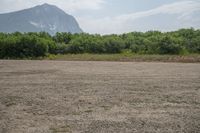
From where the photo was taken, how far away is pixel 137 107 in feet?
32.1

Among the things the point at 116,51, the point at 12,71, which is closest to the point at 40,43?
the point at 116,51

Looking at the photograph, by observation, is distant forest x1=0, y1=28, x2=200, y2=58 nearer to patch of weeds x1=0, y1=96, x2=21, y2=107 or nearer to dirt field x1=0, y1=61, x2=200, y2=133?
dirt field x1=0, y1=61, x2=200, y2=133

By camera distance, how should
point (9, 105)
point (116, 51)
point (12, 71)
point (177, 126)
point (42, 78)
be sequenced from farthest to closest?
point (116, 51), point (12, 71), point (42, 78), point (9, 105), point (177, 126)

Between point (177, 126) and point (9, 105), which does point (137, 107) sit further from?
point (9, 105)

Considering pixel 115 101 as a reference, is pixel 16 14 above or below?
above

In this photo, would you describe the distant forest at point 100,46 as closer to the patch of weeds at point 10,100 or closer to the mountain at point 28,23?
the patch of weeds at point 10,100

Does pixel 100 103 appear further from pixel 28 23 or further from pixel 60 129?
pixel 28 23

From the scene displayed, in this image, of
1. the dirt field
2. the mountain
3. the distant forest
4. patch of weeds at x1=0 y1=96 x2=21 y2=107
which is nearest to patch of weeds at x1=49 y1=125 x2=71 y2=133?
the dirt field

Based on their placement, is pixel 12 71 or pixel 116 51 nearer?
pixel 12 71

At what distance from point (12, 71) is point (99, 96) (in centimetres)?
843

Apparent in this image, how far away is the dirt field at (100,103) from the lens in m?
7.98

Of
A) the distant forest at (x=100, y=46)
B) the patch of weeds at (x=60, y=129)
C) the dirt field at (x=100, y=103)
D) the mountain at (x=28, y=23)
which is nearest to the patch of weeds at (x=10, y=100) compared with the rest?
the dirt field at (x=100, y=103)

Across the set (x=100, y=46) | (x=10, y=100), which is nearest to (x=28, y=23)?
(x=100, y=46)

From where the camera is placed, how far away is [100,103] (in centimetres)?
1027
